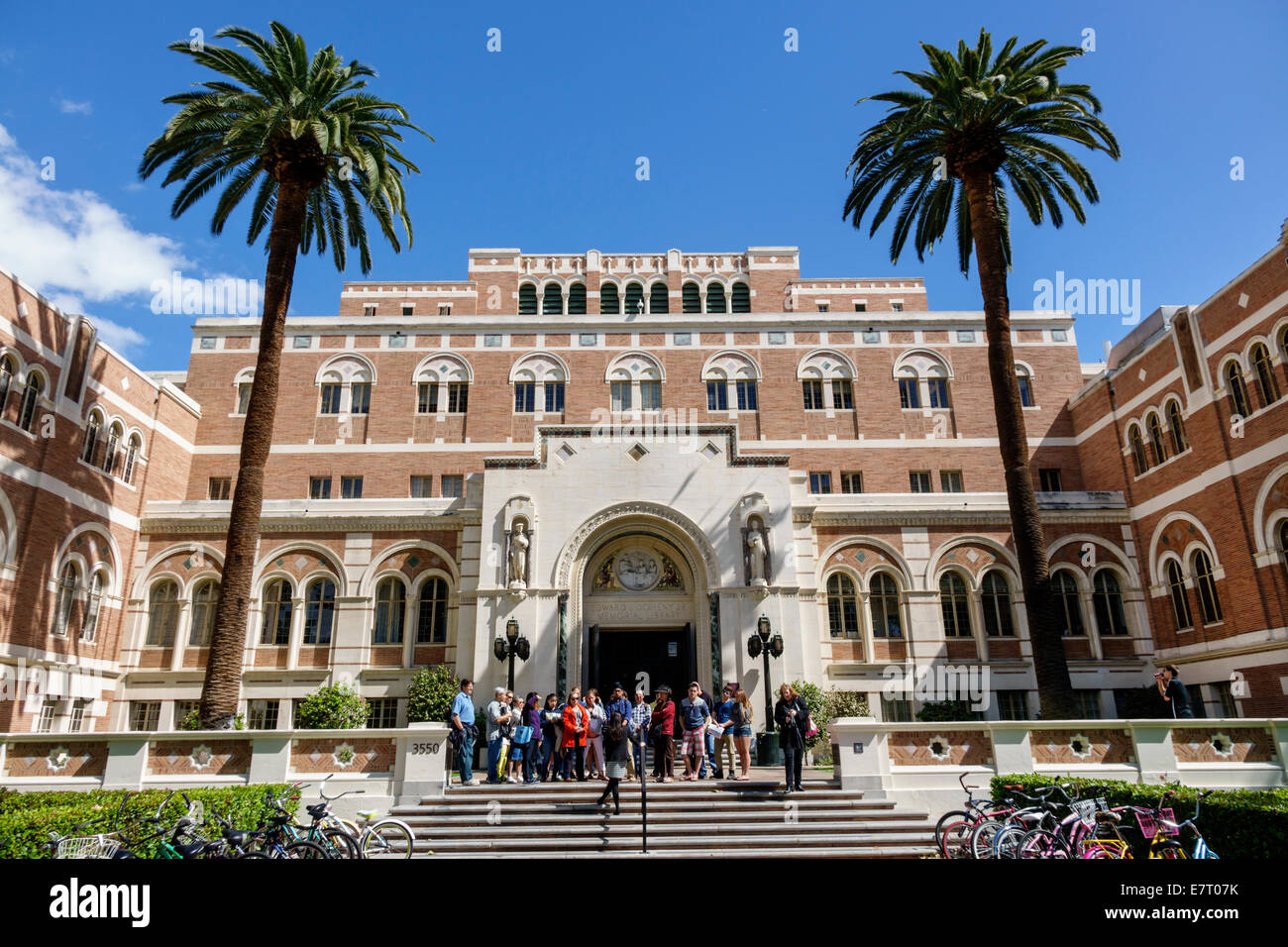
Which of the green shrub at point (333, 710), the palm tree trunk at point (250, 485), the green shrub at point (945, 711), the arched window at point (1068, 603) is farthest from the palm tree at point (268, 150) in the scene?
the arched window at point (1068, 603)

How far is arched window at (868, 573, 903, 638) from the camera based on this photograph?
26.0 metres

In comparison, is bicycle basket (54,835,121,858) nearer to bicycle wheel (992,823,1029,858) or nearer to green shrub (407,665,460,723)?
bicycle wheel (992,823,1029,858)

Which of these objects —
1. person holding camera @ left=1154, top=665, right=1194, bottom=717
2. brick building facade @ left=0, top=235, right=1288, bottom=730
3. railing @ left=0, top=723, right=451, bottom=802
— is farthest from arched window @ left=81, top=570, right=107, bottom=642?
person holding camera @ left=1154, top=665, right=1194, bottom=717

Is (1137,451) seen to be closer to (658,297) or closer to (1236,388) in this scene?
(1236,388)

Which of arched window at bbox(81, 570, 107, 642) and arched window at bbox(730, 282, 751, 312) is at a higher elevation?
arched window at bbox(730, 282, 751, 312)

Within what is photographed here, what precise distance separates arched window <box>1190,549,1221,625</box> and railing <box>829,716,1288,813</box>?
1029 centimetres

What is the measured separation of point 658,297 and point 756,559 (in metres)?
22.0

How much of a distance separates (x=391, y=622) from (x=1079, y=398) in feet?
87.2

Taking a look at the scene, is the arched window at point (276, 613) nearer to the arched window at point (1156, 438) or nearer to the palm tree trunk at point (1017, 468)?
the palm tree trunk at point (1017, 468)

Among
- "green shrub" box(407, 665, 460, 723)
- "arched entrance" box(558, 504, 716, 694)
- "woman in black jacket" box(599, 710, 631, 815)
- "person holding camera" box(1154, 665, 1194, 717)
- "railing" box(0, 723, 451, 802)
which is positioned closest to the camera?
"woman in black jacket" box(599, 710, 631, 815)

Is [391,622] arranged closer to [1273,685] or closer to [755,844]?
[755,844]

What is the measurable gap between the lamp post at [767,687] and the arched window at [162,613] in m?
18.3

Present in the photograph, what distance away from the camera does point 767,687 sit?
21281 millimetres

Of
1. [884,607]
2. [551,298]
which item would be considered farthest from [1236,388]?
[551,298]
